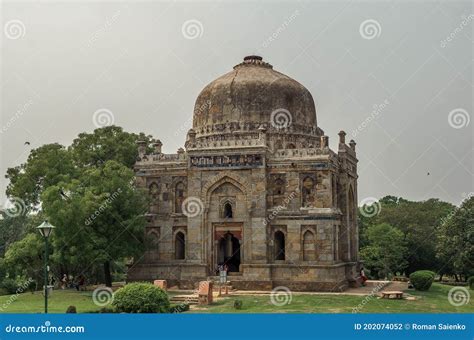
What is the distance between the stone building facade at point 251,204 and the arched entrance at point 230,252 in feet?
0.18

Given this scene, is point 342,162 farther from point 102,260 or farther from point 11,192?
point 11,192

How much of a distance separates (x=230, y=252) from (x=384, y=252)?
A: 13.9 metres

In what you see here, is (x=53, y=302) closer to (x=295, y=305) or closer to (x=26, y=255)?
(x=26, y=255)

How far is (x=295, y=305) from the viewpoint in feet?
78.8

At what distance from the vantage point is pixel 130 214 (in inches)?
1180

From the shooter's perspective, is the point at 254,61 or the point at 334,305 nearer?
the point at 334,305

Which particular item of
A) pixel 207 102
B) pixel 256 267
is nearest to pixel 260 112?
pixel 207 102

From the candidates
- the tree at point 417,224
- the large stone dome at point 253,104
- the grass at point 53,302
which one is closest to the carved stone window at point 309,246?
the large stone dome at point 253,104

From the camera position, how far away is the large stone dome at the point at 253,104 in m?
34.9

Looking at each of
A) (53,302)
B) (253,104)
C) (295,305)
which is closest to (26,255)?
(53,302)

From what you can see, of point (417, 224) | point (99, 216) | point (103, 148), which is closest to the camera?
point (99, 216)

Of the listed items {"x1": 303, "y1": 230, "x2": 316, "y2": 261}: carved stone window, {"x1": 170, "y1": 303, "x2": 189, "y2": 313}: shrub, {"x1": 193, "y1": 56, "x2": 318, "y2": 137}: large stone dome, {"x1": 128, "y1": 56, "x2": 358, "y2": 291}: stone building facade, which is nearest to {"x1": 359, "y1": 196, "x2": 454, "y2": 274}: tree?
{"x1": 128, "y1": 56, "x2": 358, "y2": 291}: stone building facade

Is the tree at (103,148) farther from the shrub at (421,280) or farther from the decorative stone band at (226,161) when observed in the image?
the shrub at (421,280)

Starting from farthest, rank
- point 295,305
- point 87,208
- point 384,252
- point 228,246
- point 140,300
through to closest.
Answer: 1. point 384,252
2. point 228,246
3. point 87,208
4. point 295,305
5. point 140,300
